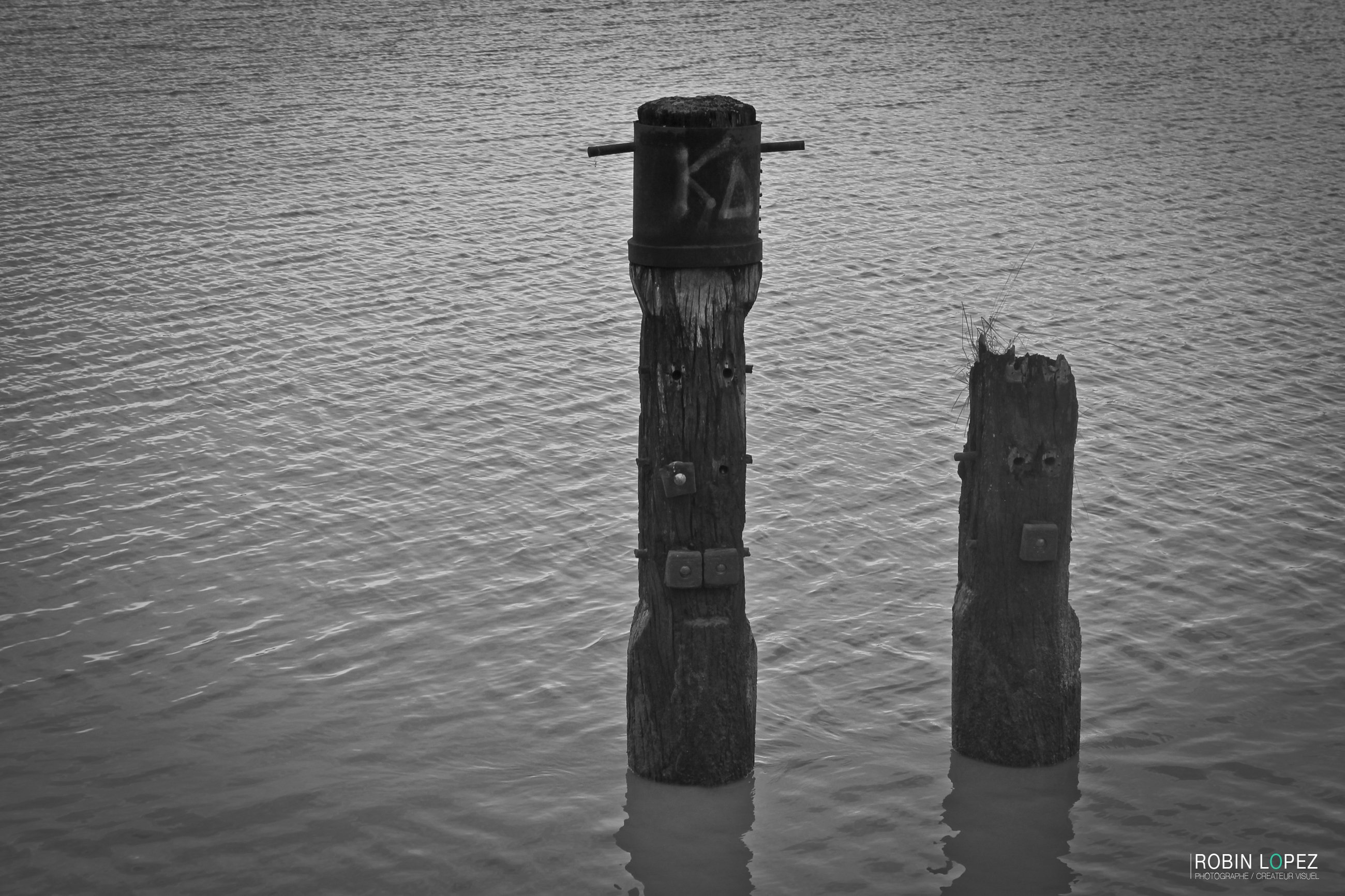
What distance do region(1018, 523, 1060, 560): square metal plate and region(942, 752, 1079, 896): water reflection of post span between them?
1.35 m

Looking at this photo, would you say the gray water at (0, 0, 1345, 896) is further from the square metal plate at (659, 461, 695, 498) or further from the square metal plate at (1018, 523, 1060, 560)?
the square metal plate at (659, 461, 695, 498)

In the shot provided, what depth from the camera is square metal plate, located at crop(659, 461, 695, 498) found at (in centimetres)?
697

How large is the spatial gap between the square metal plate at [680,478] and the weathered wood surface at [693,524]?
55mm

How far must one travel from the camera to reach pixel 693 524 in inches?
281

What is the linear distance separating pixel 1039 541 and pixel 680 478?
1.85 meters

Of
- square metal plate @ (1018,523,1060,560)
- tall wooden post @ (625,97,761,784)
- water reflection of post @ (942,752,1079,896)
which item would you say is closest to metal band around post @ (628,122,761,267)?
tall wooden post @ (625,97,761,784)

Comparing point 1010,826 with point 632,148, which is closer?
point 632,148

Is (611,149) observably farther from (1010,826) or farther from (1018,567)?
(1010,826)

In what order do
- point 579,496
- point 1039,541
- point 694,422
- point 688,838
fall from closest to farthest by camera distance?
point 694,422, point 1039,541, point 688,838, point 579,496

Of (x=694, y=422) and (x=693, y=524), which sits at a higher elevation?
(x=694, y=422)

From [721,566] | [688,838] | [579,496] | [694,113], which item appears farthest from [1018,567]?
[579,496]

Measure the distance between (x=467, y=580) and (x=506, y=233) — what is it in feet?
37.2

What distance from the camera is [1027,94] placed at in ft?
99.3

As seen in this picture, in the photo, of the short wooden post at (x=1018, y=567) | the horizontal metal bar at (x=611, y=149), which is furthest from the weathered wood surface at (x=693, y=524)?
the short wooden post at (x=1018, y=567)
